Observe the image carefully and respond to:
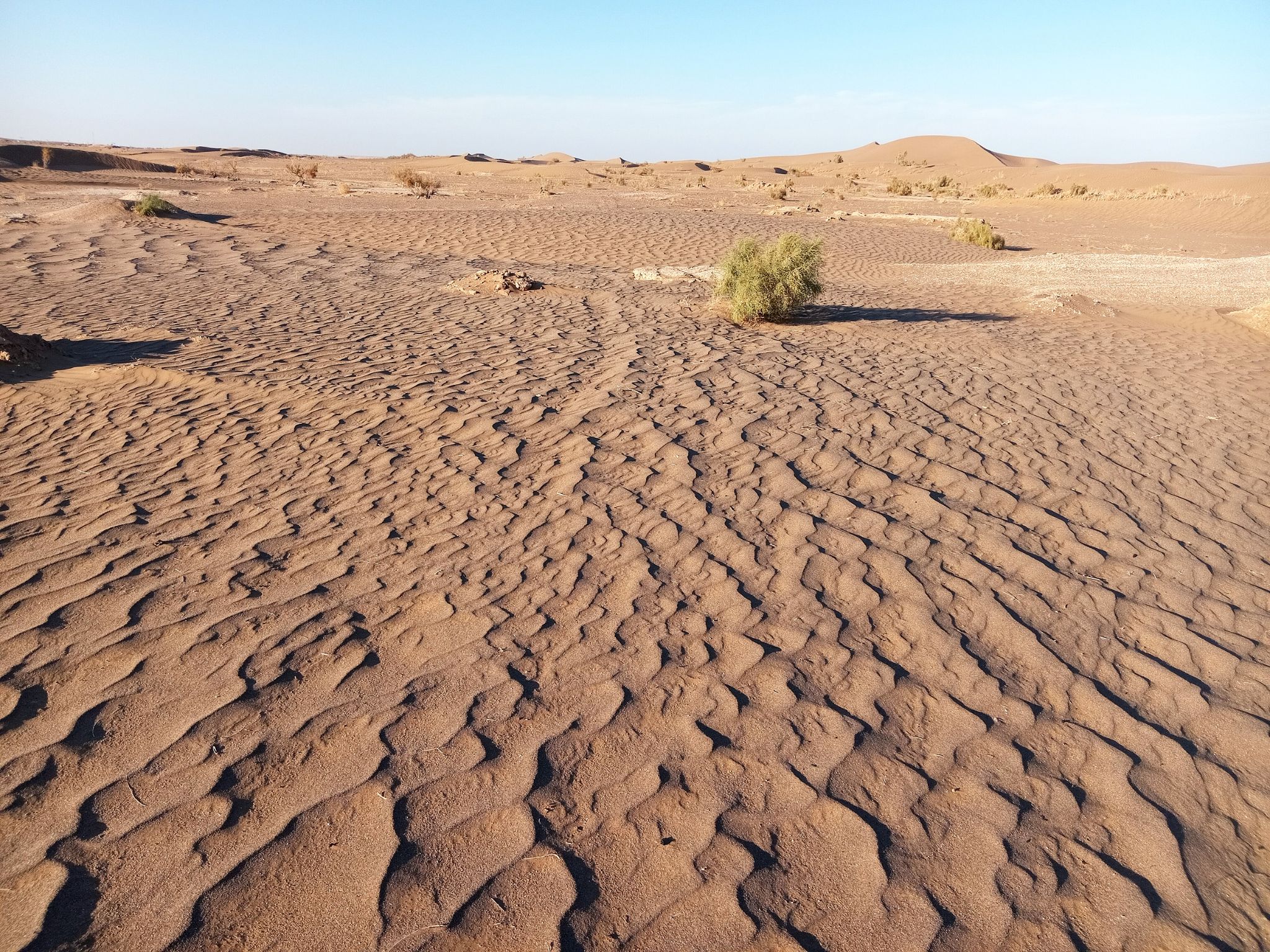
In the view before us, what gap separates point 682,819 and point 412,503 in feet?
8.53

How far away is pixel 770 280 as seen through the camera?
357 inches

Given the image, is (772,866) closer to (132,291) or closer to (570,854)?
(570,854)

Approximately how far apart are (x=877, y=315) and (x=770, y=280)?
5.96 feet

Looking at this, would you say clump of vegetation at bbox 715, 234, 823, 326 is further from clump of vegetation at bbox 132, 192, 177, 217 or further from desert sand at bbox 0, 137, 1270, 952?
clump of vegetation at bbox 132, 192, 177, 217

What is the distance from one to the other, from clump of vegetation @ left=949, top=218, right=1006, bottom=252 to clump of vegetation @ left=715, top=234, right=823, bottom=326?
10189mm

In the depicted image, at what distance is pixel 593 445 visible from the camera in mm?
5270

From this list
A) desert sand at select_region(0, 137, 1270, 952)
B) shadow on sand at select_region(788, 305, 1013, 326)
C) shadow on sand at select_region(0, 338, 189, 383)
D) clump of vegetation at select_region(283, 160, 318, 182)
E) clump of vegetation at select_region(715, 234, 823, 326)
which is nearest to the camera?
desert sand at select_region(0, 137, 1270, 952)

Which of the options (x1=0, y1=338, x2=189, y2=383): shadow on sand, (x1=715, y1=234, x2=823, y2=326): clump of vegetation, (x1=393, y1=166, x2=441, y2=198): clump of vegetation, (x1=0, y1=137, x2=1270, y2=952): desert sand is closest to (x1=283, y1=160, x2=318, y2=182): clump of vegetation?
(x1=393, y1=166, x2=441, y2=198): clump of vegetation

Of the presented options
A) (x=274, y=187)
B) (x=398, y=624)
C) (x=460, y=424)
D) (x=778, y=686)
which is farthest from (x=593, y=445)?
(x=274, y=187)

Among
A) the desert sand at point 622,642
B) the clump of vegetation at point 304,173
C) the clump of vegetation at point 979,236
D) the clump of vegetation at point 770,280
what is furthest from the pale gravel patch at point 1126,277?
the clump of vegetation at point 304,173

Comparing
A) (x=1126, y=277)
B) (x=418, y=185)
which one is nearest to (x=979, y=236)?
(x=1126, y=277)

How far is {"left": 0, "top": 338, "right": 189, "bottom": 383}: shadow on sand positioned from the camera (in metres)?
6.60

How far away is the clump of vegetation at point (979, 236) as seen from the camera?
1783 centimetres

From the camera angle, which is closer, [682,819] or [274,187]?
[682,819]
